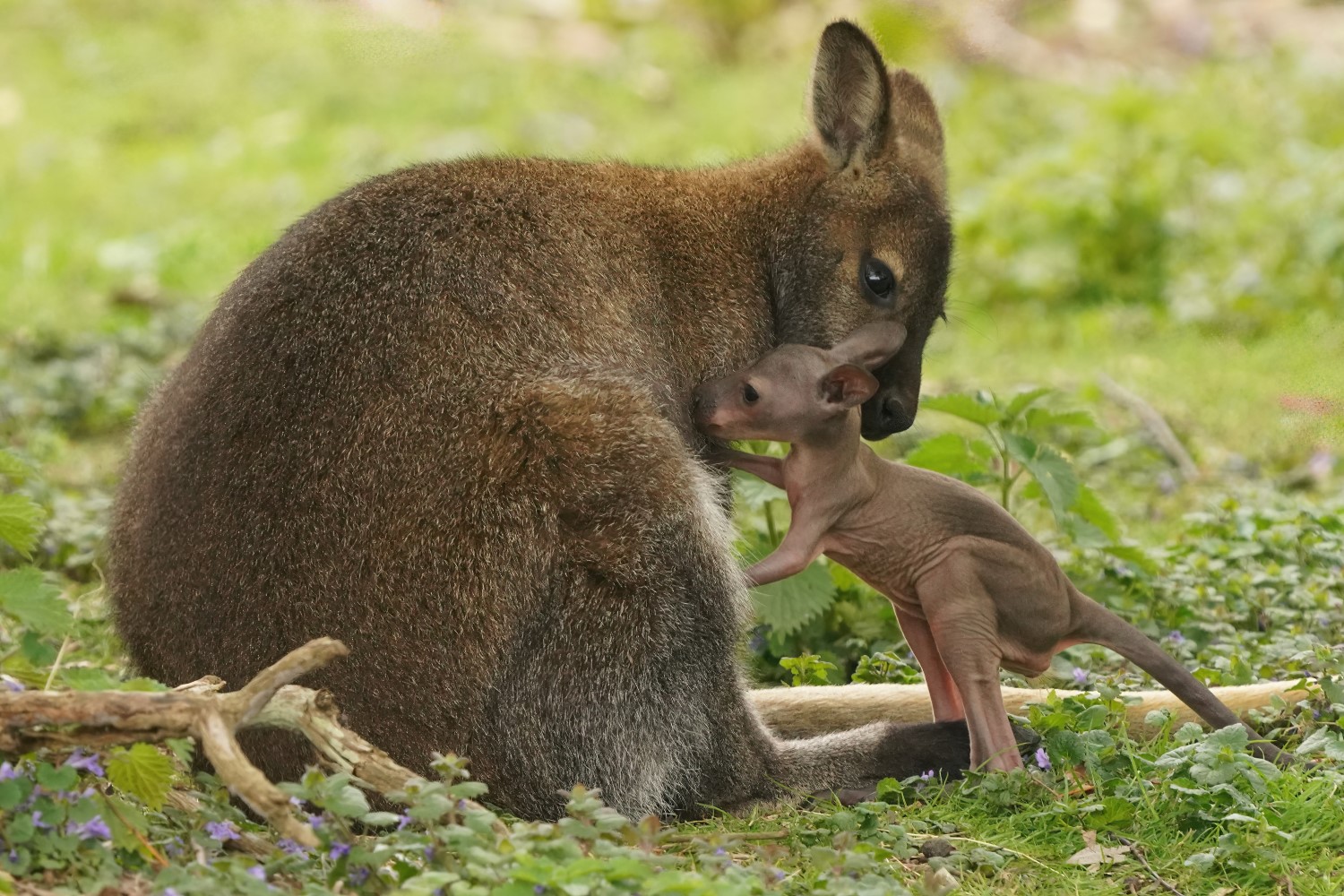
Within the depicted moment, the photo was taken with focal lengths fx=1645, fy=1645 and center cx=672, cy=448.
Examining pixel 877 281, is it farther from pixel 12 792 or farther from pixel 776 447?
pixel 12 792

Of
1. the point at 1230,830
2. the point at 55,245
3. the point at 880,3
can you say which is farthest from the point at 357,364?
the point at 880,3

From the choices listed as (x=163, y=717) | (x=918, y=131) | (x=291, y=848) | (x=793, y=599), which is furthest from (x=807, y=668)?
(x=163, y=717)

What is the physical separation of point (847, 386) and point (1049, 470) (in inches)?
39.4

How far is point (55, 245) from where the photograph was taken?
11.2 meters

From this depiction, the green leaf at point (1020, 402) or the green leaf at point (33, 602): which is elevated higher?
the green leaf at point (1020, 402)

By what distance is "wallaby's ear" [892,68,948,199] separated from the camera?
528 centimetres

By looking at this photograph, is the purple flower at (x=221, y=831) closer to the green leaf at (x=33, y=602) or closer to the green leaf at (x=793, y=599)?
the green leaf at (x=33, y=602)

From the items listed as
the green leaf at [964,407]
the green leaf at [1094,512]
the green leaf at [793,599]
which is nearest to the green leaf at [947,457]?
the green leaf at [964,407]

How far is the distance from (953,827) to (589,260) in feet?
5.97

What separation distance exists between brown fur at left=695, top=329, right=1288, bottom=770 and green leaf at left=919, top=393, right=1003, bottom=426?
0.54 m

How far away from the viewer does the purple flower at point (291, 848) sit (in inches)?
133

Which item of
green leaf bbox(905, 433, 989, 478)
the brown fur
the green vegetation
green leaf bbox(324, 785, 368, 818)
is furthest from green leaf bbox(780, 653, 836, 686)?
green leaf bbox(324, 785, 368, 818)

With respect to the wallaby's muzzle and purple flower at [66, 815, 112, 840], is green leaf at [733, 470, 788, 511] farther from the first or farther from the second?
purple flower at [66, 815, 112, 840]

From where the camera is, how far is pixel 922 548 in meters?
4.68
